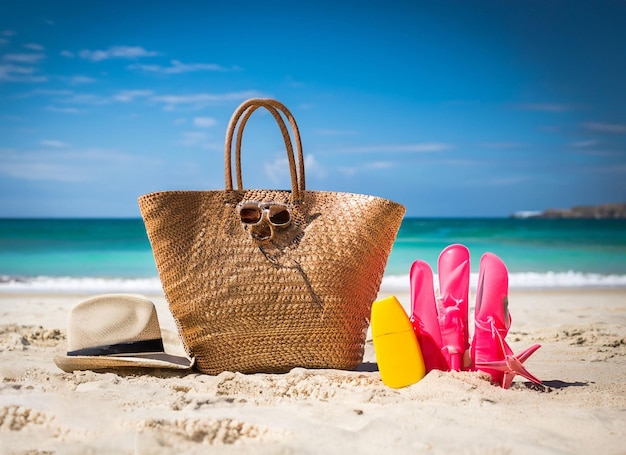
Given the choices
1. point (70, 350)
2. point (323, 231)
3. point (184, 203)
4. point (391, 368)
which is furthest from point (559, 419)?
point (70, 350)

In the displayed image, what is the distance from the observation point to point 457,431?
1.70 meters

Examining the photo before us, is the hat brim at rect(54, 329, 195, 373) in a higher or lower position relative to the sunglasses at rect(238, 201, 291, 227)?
lower

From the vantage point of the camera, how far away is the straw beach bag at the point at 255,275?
8.34 feet

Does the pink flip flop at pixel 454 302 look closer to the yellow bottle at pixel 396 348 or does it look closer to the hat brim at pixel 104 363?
the yellow bottle at pixel 396 348

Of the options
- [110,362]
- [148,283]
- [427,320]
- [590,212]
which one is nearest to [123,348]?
[110,362]

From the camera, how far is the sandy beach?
64.1 inches

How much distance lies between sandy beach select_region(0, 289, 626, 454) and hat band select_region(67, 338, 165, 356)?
90 millimetres

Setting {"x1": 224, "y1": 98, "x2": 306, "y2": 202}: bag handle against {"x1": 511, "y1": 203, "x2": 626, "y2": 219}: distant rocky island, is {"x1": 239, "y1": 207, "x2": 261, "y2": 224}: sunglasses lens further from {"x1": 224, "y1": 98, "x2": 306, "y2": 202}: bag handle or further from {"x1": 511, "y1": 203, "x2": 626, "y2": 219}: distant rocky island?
{"x1": 511, "y1": 203, "x2": 626, "y2": 219}: distant rocky island

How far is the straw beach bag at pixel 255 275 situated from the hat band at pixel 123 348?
16cm

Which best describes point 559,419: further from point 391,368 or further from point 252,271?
point 252,271

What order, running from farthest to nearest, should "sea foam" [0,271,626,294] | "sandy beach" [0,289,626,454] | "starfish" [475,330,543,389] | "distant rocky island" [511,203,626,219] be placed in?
"distant rocky island" [511,203,626,219]
"sea foam" [0,271,626,294]
"starfish" [475,330,543,389]
"sandy beach" [0,289,626,454]

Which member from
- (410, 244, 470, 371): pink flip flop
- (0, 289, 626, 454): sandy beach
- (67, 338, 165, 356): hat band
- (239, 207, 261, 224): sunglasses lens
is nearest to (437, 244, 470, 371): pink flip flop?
(410, 244, 470, 371): pink flip flop

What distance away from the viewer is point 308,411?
194cm

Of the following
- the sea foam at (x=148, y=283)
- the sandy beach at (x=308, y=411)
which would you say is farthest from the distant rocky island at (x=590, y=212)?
the sandy beach at (x=308, y=411)
